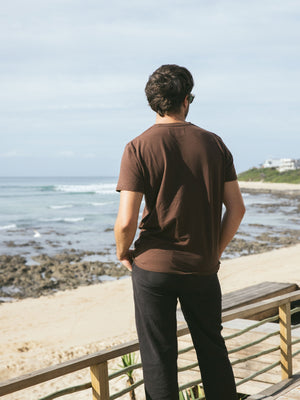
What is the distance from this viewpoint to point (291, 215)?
1328 inches

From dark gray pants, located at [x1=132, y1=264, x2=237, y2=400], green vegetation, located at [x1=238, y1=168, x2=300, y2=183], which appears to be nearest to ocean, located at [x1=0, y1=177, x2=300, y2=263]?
dark gray pants, located at [x1=132, y1=264, x2=237, y2=400]

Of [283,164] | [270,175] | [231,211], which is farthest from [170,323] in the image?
[283,164]

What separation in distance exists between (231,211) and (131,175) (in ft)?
1.72

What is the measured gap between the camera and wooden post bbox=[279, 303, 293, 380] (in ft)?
11.1

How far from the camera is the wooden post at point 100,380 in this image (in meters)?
2.32

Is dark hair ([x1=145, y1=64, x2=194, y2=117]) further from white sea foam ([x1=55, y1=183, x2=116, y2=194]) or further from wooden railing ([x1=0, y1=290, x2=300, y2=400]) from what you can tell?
white sea foam ([x1=55, y1=183, x2=116, y2=194])

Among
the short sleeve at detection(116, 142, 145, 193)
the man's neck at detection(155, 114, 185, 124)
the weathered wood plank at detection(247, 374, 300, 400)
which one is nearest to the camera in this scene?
the short sleeve at detection(116, 142, 145, 193)

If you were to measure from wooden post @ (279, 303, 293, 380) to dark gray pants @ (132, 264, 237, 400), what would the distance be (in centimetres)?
135

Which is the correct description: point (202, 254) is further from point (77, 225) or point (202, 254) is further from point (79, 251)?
point (77, 225)

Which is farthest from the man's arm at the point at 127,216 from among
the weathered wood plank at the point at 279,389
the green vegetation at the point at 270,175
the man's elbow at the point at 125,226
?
the green vegetation at the point at 270,175

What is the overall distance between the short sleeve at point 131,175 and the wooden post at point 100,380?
96cm

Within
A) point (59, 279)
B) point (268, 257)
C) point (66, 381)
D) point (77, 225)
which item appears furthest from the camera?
point (77, 225)

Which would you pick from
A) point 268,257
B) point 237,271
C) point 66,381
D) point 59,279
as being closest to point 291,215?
point 268,257

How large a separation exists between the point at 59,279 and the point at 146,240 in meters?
12.6
